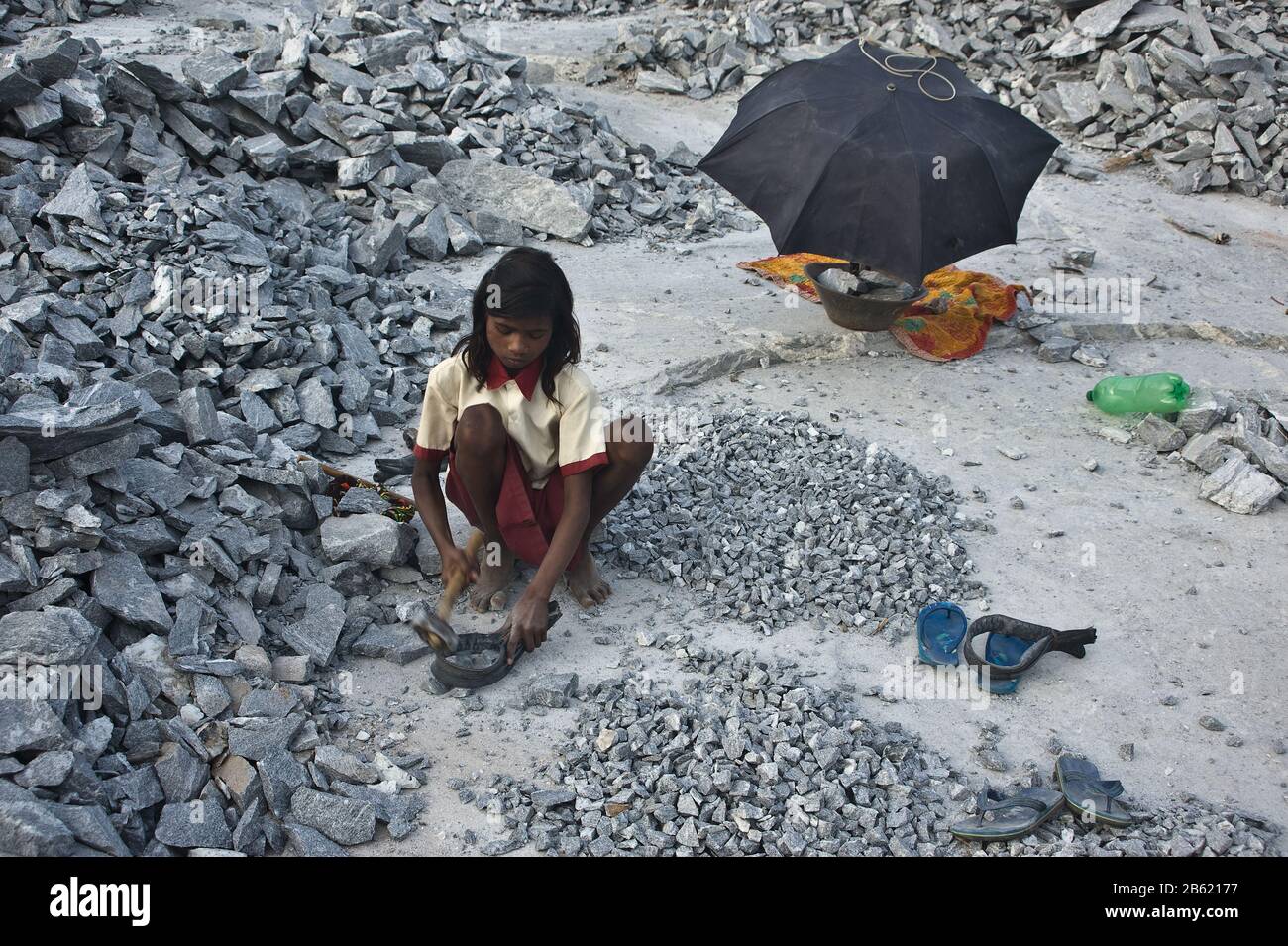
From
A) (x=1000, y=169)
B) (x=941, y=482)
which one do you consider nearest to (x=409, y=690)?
(x=941, y=482)

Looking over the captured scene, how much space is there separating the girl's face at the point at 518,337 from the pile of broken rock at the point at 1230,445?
2.99 metres

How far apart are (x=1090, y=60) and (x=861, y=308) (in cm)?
568

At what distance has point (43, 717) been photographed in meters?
2.45

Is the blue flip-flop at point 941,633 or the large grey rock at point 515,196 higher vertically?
the large grey rock at point 515,196

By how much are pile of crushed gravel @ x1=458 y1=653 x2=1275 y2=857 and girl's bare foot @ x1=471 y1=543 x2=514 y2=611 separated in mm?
622

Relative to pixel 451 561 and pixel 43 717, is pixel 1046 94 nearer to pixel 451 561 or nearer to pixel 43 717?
pixel 451 561

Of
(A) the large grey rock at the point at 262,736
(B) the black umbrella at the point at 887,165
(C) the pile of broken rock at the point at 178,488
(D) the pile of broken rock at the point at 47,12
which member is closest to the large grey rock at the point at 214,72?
(C) the pile of broken rock at the point at 178,488

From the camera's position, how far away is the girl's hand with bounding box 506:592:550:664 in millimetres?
3119

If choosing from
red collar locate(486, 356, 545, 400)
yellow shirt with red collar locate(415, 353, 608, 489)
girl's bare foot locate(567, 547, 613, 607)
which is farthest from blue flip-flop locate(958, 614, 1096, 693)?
red collar locate(486, 356, 545, 400)

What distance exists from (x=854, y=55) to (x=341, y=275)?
113 inches

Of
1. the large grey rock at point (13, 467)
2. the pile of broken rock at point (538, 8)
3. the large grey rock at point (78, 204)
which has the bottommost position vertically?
the large grey rock at point (13, 467)

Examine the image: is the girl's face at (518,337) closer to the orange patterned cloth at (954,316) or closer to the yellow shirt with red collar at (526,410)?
the yellow shirt with red collar at (526,410)

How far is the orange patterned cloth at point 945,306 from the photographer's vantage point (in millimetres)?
5688

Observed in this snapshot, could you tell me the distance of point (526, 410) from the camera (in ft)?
10.6
